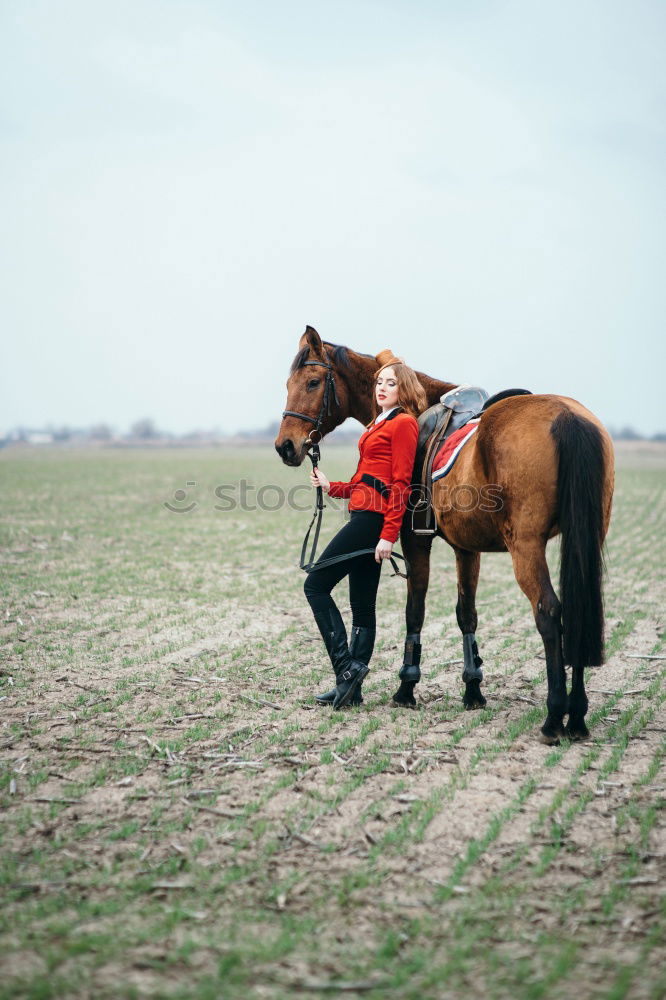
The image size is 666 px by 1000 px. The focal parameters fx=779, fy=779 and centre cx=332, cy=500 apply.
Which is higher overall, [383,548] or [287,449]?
[287,449]

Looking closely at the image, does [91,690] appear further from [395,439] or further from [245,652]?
[395,439]

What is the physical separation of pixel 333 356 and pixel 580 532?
7.50ft

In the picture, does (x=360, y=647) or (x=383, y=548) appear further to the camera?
(x=360, y=647)

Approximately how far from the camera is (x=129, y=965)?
2.57 metres

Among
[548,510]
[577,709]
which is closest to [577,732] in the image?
[577,709]

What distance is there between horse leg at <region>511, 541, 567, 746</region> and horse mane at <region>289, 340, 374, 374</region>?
1.95 metres

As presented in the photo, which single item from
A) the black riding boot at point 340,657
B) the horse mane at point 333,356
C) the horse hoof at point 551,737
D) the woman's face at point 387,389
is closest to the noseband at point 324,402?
the horse mane at point 333,356

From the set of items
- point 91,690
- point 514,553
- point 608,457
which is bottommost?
point 91,690

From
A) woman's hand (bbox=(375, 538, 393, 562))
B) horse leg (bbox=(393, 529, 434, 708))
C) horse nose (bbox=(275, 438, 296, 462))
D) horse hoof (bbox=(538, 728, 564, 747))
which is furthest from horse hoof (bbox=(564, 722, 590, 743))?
horse nose (bbox=(275, 438, 296, 462))

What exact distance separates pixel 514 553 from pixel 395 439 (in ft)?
3.47

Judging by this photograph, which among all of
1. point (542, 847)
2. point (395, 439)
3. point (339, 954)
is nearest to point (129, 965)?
point (339, 954)

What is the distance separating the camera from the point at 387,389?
513 cm

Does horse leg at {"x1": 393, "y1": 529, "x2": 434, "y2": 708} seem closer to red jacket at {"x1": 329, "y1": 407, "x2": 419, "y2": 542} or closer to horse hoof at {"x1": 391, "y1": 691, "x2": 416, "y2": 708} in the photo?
horse hoof at {"x1": 391, "y1": 691, "x2": 416, "y2": 708}

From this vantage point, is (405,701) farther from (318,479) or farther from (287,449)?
(287,449)
